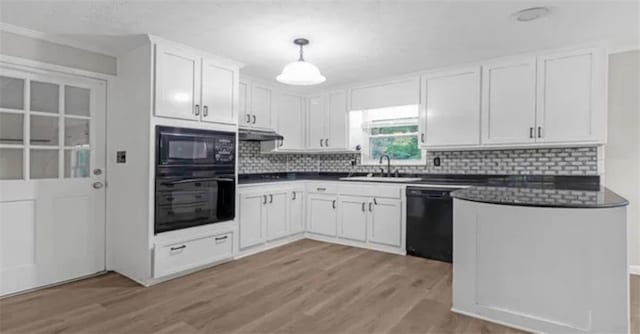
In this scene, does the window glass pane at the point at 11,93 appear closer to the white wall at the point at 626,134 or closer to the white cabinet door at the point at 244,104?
the white cabinet door at the point at 244,104

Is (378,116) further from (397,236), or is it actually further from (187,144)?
(187,144)

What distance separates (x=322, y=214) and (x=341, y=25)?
2557mm

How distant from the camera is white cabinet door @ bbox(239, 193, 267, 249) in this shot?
379cm

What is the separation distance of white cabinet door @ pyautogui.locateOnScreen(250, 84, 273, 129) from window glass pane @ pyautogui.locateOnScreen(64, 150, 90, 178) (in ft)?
5.97

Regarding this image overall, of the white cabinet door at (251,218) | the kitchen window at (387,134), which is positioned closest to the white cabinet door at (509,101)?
the kitchen window at (387,134)

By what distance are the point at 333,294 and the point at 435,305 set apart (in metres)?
0.78

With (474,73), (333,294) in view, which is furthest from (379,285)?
(474,73)

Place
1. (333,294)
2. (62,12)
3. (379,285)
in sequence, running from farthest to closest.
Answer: (379,285) < (333,294) < (62,12)

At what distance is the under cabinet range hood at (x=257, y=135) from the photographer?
4.05m

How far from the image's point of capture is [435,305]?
98.7 inches

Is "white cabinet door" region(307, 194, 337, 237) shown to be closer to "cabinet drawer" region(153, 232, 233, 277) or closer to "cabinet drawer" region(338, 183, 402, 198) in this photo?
"cabinet drawer" region(338, 183, 402, 198)

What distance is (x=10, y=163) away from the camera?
274cm

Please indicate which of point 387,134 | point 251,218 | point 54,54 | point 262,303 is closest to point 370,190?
point 387,134

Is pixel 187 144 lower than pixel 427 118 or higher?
lower
